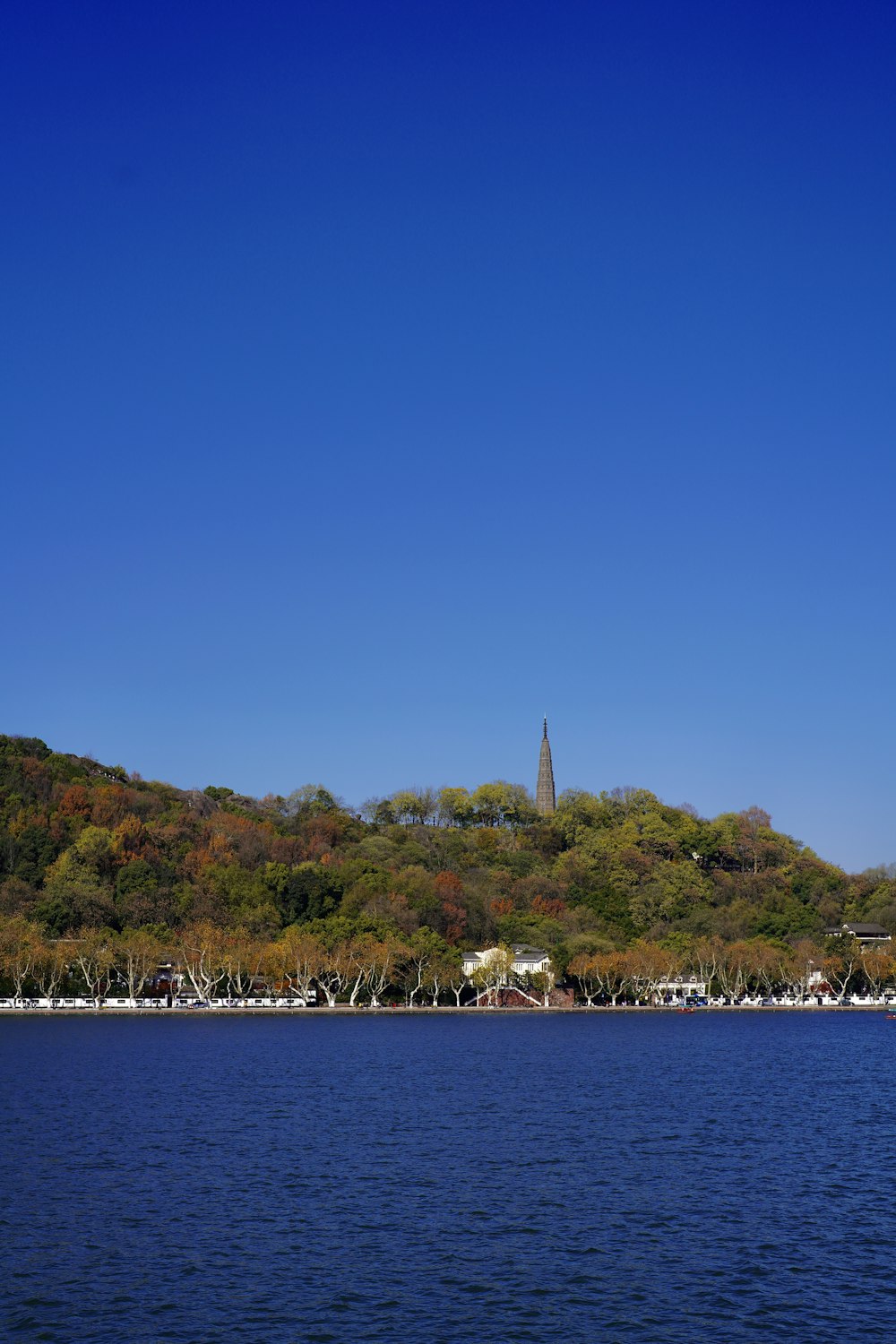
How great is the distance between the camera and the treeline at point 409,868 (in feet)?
415

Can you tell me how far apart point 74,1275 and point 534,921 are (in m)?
119

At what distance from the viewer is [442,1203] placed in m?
32.7

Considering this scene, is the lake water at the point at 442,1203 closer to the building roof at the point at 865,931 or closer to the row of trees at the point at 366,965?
the row of trees at the point at 366,965

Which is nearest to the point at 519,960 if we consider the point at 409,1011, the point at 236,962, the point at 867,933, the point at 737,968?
the point at 409,1011

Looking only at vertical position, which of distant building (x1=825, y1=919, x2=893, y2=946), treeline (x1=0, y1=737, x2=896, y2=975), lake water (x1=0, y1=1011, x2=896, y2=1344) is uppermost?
treeline (x1=0, y1=737, x2=896, y2=975)

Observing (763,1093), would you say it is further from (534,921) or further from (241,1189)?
(534,921)

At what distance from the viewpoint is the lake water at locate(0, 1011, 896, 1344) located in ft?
77.8

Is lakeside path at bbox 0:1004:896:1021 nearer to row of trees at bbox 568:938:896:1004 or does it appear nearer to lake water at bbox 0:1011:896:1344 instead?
row of trees at bbox 568:938:896:1004

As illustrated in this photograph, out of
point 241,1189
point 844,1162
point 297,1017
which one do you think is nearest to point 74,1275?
point 241,1189

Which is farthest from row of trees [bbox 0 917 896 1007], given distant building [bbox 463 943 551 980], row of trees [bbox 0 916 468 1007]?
distant building [bbox 463 943 551 980]

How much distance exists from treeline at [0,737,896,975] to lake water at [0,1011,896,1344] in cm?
5973

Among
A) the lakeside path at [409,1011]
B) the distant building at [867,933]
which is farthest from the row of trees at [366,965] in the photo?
the distant building at [867,933]

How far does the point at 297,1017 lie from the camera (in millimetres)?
109250

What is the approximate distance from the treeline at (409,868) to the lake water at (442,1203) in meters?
59.7
